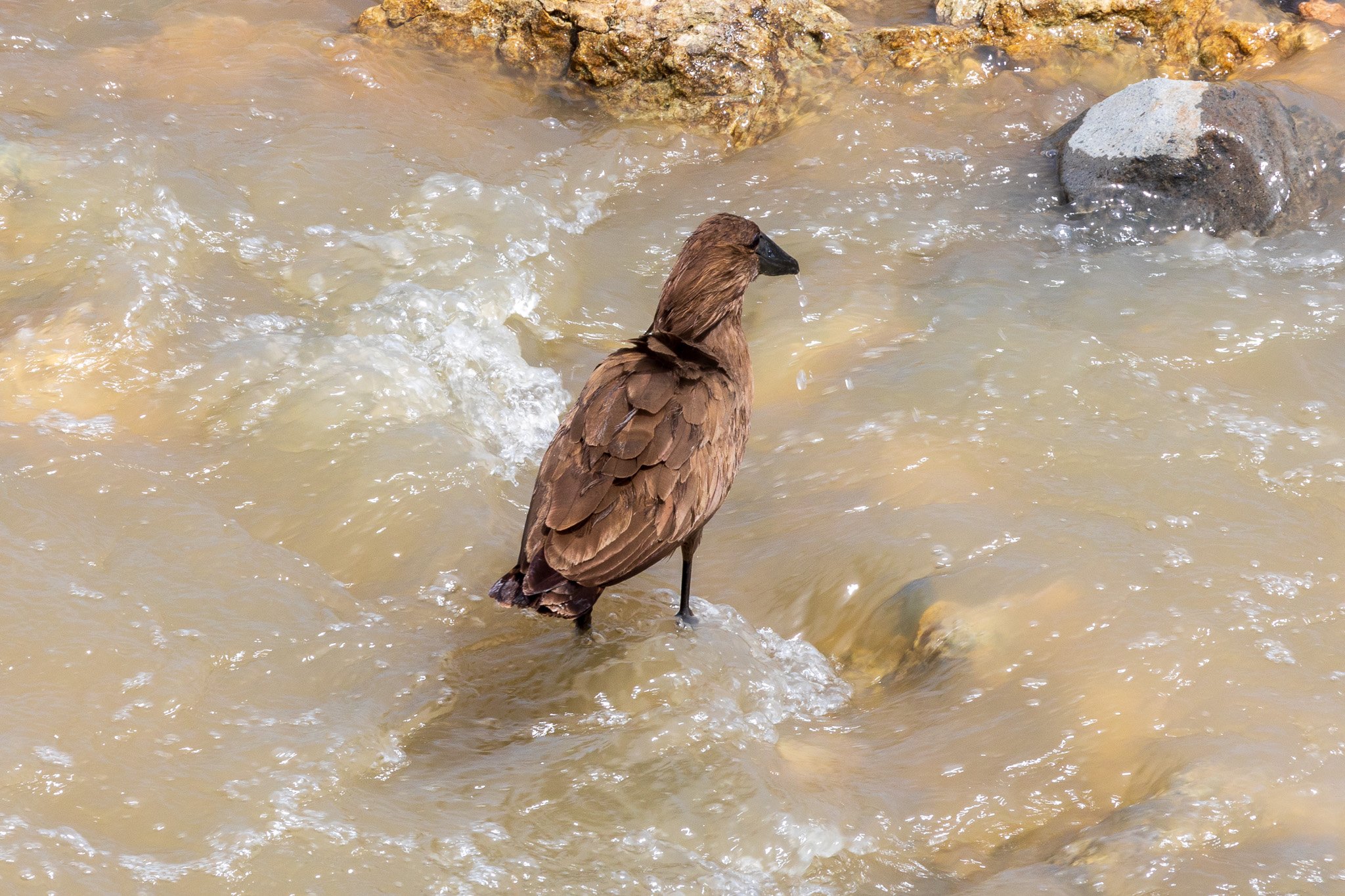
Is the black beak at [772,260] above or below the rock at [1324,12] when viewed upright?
below

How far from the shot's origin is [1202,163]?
579cm

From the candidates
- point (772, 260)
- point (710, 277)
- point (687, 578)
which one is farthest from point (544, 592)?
point (772, 260)

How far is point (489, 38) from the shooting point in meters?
6.86

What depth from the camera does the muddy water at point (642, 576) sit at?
2.70 m

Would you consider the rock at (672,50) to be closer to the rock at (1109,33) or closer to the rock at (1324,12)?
the rock at (1109,33)

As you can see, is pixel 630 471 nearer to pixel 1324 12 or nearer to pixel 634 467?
pixel 634 467

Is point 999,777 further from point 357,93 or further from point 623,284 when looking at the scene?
point 357,93

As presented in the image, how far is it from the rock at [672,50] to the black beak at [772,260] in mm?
2737

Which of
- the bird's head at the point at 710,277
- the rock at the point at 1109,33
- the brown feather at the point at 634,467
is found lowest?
the brown feather at the point at 634,467

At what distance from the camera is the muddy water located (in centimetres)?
270

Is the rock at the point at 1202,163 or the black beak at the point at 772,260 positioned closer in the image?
the black beak at the point at 772,260

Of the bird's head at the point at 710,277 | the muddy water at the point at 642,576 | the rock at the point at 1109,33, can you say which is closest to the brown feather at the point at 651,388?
the bird's head at the point at 710,277

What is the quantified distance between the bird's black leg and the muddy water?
0.07 m

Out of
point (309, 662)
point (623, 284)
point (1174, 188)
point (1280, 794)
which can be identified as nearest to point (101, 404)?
point (309, 662)
